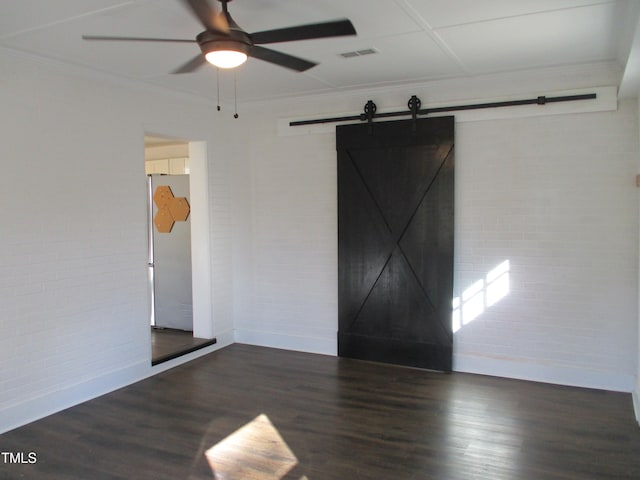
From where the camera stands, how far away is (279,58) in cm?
288

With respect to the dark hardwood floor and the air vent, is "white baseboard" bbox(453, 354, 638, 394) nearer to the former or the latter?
the dark hardwood floor

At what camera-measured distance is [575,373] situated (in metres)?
4.38

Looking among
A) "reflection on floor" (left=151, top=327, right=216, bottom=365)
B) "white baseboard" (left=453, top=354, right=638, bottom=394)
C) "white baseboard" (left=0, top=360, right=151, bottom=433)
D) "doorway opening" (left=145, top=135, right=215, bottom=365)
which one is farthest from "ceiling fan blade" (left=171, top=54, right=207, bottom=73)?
"white baseboard" (left=453, top=354, right=638, bottom=394)

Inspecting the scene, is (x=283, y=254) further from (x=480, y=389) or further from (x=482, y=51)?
(x=482, y=51)

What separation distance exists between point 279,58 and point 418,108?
2.30 metres

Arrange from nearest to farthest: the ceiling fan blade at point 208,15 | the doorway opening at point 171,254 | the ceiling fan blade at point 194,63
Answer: the ceiling fan blade at point 208,15 → the ceiling fan blade at point 194,63 → the doorway opening at point 171,254

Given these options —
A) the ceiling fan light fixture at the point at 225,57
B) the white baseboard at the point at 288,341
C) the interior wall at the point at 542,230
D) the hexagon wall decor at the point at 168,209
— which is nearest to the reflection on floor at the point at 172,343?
the white baseboard at the point at 288,341

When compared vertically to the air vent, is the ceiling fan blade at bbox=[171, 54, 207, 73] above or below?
below

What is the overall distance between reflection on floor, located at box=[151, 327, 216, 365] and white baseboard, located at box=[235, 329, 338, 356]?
16.8 inches

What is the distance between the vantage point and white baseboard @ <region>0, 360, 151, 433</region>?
357 cm

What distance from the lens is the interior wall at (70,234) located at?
357 centimetres

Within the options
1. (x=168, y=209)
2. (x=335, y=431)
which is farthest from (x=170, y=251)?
(x=335, y=431)

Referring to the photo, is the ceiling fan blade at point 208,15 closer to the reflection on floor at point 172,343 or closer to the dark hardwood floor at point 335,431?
the dark hardwood floor at point 335,431

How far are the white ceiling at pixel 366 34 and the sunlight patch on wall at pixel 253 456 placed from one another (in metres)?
2.67
